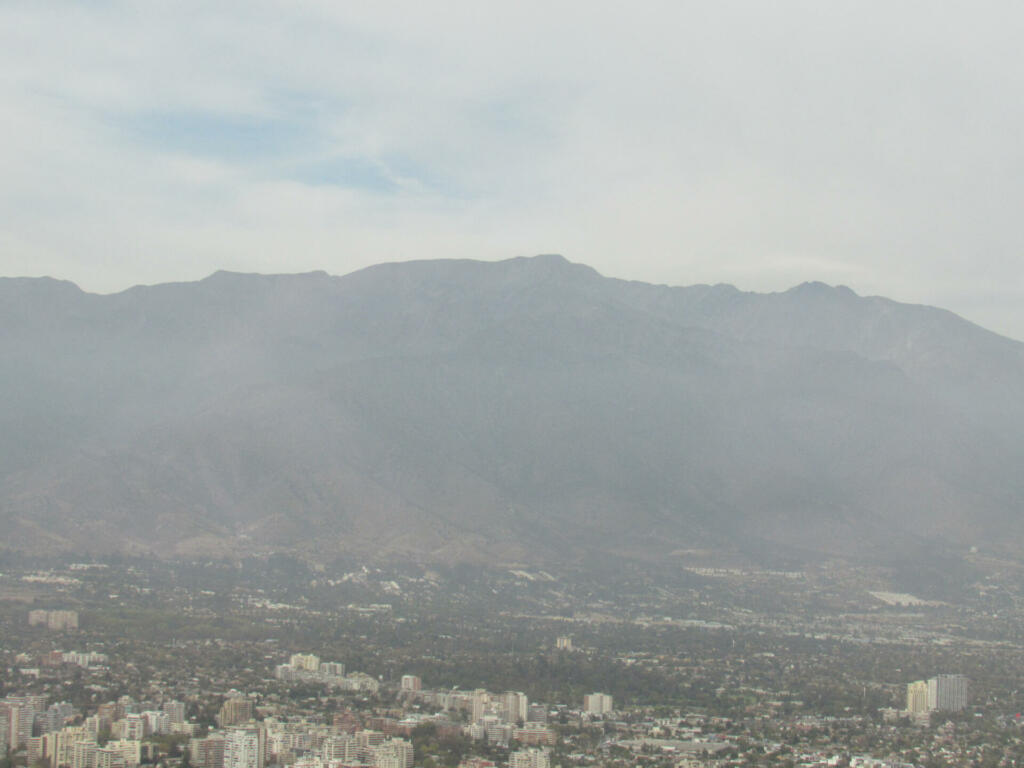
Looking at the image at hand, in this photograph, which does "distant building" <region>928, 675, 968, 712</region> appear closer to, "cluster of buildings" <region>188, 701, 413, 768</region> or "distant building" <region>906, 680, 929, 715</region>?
"distant building" <region>906, 680, 929, 715</region>

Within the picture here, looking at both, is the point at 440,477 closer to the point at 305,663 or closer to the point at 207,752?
the point at 305,663

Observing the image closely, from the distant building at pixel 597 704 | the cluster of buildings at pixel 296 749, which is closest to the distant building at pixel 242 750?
the cluster of buildings at pixel 296 749

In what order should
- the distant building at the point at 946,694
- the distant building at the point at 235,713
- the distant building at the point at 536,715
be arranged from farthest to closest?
the distant building at the point at 946,694 < the distant building at the point at 536,715 < the distant building at the point at 235,713

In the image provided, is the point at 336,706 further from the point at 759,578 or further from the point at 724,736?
the point at 759,578

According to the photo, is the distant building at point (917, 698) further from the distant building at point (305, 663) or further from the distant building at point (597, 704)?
the distant building at point (305, 663)

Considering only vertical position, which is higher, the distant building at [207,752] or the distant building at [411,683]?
the distant building at [411,683]

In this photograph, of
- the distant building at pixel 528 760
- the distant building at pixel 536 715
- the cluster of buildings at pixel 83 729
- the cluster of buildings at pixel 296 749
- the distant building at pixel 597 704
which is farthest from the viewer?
the distant building at pixel 597 704

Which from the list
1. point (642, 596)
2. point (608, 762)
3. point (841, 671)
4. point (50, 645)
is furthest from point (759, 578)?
point (608, 762)
